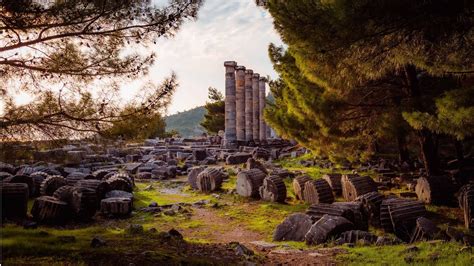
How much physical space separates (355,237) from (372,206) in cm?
220

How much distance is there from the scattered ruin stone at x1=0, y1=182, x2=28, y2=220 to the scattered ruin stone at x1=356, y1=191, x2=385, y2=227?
800cm

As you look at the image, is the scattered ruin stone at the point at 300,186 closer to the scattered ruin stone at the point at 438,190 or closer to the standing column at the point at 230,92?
the scattered ruin stone at the point at 438,190

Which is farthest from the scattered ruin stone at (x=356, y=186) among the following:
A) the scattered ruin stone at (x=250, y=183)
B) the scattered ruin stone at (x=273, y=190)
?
the scattered ruin stone at (x=250, y=183)

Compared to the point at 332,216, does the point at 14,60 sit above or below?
above

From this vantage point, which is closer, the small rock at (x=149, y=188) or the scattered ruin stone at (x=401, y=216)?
the scattered ruin stone at (x=401, y=216)

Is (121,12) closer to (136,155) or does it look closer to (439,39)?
(439,39)

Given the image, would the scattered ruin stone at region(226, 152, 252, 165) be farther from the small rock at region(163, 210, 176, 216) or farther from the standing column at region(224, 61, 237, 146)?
the standing column at region(224, 61, 237, 146)

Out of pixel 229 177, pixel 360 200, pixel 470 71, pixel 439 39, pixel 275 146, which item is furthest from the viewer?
pixel 275 146

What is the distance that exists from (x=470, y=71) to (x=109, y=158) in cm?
2339

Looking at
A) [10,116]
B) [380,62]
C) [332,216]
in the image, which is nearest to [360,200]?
[332,216]

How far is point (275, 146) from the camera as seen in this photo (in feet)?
112

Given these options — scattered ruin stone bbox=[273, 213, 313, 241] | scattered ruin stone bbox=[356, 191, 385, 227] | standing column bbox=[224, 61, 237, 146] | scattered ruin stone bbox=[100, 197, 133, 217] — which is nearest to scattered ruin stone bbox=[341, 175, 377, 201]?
scattered ruin stone bbox=[356, 191, 385, 227]

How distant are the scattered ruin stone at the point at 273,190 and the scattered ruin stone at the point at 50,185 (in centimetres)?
618

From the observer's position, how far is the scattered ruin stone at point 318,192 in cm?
1098
